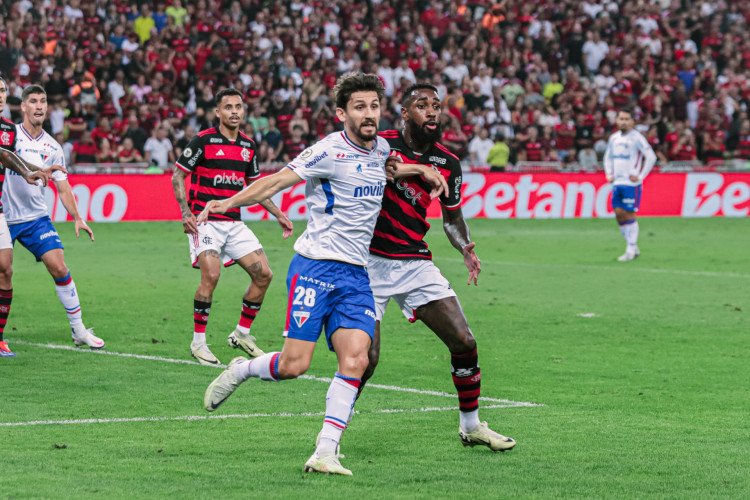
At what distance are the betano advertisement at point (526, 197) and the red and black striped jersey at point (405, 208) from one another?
16.9 meters

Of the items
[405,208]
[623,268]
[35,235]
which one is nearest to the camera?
[405,208]

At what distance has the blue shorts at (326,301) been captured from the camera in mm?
6227

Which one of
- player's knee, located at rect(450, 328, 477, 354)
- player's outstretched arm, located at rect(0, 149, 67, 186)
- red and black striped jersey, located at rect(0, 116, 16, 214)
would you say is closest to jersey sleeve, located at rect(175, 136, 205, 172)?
player's outstretched arm, located at rect(0, 149, 67, 186)

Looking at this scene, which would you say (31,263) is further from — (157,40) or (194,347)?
(157,40)

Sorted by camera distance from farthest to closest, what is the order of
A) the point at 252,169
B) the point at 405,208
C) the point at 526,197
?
the point at 526,197 < the point at 252,169 < the point at 405,208

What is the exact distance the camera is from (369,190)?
6.47 m

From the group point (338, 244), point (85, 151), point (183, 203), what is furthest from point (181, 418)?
point (85, 151)

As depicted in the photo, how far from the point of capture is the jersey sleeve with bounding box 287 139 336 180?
631 cm

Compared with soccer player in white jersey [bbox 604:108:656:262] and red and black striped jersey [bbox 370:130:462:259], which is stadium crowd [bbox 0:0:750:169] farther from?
red and black striped jersey [bbox 370:130:462:259]

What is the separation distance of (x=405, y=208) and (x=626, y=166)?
13620 millimetres

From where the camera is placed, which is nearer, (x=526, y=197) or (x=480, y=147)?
(x=526, y=197)

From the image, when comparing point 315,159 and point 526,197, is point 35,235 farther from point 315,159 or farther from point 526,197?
point 526,197

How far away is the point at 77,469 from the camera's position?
5.92m

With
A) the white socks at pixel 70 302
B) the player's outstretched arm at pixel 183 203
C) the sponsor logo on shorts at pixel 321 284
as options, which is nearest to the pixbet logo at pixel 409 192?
the sponsor logo on shorts at pixel 321 284
